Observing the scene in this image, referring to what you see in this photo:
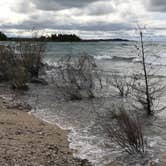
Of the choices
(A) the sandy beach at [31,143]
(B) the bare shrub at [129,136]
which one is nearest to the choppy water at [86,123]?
(B) the bare shrub at [129,136]

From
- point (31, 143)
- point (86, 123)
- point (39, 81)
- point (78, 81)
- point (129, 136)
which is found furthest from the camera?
point (39, 81)

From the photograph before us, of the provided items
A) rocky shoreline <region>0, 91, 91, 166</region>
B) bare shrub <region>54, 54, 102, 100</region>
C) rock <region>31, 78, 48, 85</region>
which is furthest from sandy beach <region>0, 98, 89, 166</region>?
rock <region>31, 78, 48, 85</region>

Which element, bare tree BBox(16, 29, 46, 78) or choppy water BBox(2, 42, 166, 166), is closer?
choppy water BBox(2, 42, 166, 166)

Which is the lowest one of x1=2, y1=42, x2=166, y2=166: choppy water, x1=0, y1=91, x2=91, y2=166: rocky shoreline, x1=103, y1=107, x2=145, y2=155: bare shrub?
x1=2, y1=42, x2=166, y2=166: choppy water

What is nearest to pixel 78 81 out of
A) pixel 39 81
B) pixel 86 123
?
pixel 39 81

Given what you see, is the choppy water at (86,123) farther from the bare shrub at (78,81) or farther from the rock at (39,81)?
the rock at (39,81)

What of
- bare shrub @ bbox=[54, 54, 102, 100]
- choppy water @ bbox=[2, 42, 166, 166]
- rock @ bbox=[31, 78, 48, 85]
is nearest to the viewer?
choppy water @ bbox=[2, 42, 166, 166]

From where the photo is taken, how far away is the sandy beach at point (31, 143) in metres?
7.87

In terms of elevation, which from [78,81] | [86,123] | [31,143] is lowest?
[86,123]

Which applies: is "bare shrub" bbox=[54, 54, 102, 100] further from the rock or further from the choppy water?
the rock

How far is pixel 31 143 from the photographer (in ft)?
30.0

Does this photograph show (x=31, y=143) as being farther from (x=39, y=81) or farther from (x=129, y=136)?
(x=39, y=81)

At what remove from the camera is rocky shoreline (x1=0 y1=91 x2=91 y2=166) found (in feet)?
25.8

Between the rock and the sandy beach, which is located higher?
the sandy beach
